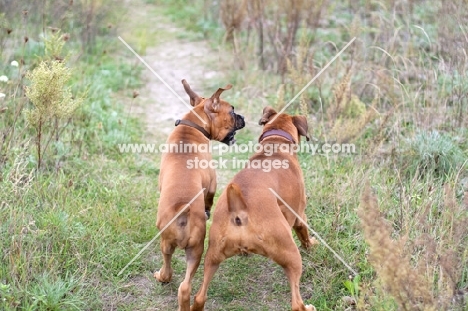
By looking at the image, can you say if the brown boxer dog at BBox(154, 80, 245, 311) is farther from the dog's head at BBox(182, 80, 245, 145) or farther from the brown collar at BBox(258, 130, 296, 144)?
the brown collar at BBox(258, 130, 296, 144)

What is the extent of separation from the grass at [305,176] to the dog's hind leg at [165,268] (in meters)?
0.08

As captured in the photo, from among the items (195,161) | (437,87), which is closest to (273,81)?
(437,87)

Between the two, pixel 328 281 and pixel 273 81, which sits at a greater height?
pixel 273 81

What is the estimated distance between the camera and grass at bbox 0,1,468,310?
188 inches

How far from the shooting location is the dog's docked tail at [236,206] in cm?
444

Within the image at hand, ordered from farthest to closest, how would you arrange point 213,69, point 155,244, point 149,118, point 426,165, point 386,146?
point 213,69 < point 149,118 < point 386,146 < point 426,165 < point 155,244

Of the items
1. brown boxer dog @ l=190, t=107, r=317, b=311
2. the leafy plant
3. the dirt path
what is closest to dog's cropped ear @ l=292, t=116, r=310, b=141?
brown boxer dog @ l=190, t=107, r=317, b=311

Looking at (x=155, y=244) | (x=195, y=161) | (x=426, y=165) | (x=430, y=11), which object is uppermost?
(x=430, y=11)

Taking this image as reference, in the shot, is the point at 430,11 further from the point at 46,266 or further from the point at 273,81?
the point at 46,266

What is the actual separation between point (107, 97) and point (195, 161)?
357 centimetres

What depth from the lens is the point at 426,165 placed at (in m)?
6.45

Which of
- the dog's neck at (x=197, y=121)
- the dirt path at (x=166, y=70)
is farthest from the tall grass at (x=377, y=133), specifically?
the dog's neck at (x=197, y=121)

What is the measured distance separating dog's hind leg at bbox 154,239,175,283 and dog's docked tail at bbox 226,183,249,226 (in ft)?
2.33

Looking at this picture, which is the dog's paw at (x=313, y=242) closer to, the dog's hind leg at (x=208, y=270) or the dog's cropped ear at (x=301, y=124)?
the dog's cropped ear at (x=301, y=124)
